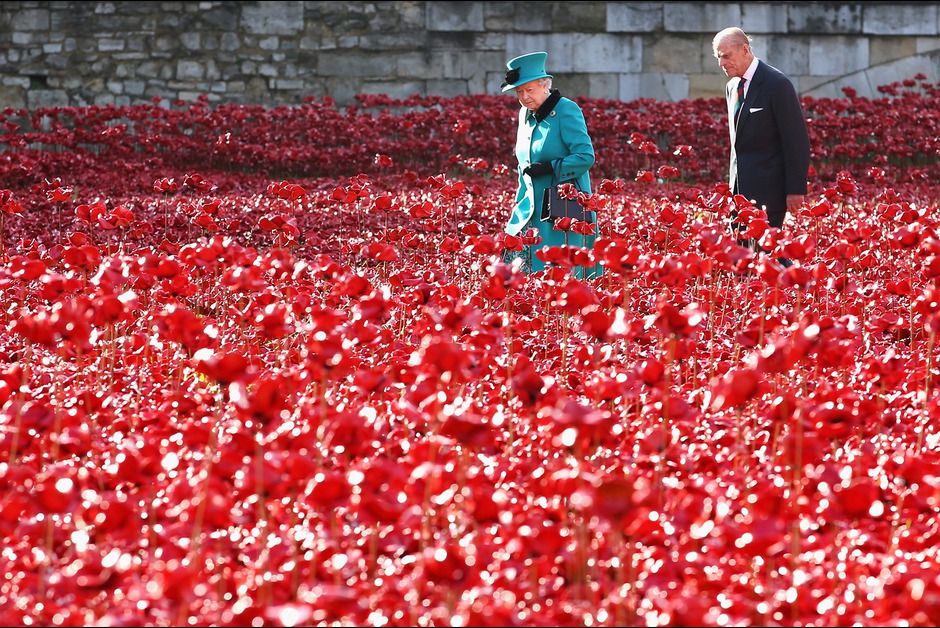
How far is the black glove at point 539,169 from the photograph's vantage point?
5.91m

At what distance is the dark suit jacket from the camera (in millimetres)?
5824

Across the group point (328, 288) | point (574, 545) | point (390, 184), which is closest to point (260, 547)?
point (574, 545)

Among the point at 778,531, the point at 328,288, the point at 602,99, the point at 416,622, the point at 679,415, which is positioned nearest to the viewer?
the point at 778,531

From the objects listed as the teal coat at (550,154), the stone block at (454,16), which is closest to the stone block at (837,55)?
Result: the stone block at (454,16)

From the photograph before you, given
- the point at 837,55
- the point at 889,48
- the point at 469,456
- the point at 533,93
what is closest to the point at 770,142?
the point at 533,93

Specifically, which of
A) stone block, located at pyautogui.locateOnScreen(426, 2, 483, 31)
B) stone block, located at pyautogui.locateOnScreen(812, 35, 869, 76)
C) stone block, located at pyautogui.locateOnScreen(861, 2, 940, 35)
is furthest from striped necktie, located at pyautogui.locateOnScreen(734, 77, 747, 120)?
stone block, located at pyautogui.locateOnScreen(861, 2, 940, 35)

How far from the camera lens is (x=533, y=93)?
5855 millimetres

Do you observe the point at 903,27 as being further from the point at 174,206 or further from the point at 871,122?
the point at 174,206

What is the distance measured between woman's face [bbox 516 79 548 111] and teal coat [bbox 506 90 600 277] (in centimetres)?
3

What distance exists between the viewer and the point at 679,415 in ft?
8.86

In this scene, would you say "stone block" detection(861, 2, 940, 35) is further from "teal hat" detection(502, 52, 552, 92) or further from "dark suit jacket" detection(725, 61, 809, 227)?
"teal hat" detection(502, 52, 552, 92)

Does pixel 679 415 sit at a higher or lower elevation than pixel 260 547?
higher

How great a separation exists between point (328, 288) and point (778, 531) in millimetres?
3844

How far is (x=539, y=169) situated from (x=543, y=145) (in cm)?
13
